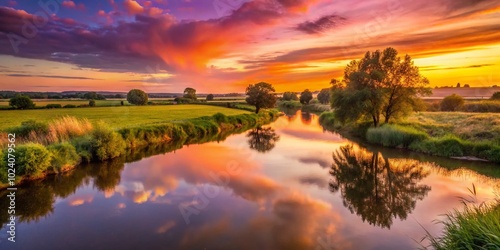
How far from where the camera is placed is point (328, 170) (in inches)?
651

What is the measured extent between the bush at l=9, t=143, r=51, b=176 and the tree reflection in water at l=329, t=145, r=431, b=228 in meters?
13.4

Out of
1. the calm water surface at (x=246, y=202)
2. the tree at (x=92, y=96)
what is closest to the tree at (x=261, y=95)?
the tree at (x=92, y=96)

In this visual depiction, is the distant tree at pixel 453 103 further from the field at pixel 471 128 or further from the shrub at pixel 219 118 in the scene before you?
the shrub at pixel 219 118

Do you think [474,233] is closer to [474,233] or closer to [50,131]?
[474,233]

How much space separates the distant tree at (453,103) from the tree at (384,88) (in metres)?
26.4

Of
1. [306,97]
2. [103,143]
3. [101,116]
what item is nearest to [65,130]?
[103,143]

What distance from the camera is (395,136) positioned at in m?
23.1

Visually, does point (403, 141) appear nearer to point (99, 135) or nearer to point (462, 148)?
point (462, 148)

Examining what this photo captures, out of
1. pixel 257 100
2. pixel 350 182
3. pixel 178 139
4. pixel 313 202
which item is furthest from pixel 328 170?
pixel 257 100

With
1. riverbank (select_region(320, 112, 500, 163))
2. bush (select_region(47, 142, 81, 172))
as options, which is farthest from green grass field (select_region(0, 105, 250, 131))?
riverbank (select_region(320, 112, 500, 163))

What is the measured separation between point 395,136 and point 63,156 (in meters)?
23.1

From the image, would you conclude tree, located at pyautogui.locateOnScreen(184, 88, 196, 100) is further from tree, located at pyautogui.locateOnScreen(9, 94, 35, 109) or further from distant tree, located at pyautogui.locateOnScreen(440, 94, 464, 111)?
distant tree, located at pyautogui.locateOnScreen(440, 94, 464, 111)

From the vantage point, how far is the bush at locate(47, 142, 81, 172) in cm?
1433

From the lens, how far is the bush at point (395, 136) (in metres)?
22.3
